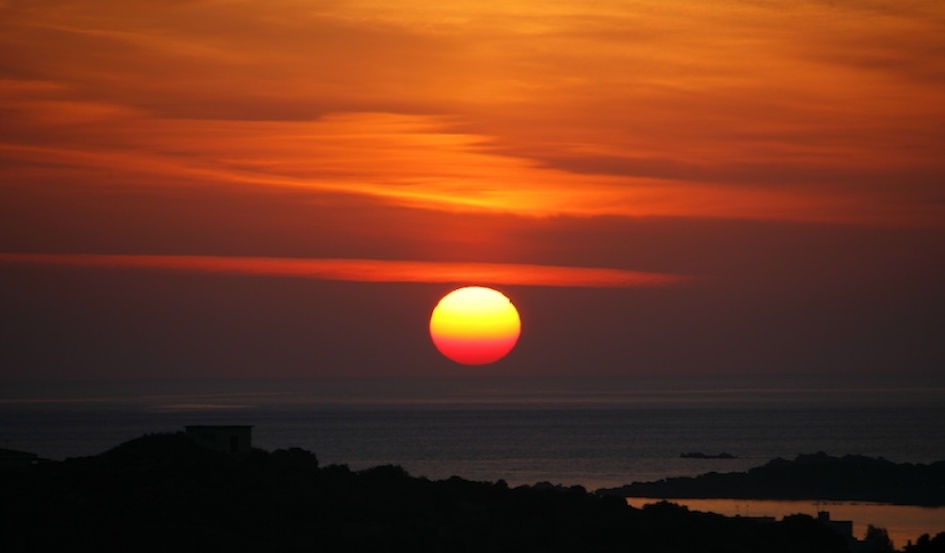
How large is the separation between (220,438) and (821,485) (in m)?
59.1

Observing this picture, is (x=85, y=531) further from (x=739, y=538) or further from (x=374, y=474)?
(x=739, y=538)

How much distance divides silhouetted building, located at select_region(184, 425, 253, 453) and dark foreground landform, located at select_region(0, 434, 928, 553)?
1.20 meters

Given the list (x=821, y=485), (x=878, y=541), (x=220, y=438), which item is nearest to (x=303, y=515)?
(x=220, y=438)

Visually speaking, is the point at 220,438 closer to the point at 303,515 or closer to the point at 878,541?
the point at 303,515

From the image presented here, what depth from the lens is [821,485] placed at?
103875 mm

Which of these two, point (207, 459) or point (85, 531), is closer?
point (85, 531)

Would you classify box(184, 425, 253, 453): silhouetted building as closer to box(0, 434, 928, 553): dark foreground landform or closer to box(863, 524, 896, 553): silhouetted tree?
box(0, 434, 928, 553): dark foreground landform

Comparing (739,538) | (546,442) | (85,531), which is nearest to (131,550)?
(85,531)

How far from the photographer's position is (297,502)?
52.3 meters

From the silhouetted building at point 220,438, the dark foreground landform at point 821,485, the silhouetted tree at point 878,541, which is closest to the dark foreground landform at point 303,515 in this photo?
the silhouetted building at point 220,438

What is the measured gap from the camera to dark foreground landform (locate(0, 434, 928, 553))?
4859 centimetres

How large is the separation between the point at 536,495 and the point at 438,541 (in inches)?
313

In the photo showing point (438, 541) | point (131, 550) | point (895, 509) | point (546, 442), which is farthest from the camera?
point (546, 442)

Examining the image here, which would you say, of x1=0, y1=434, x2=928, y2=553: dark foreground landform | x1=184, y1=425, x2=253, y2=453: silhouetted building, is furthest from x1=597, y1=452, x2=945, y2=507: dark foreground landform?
x1=184, y1=425, x2=253, y2=453: silhouetted building
